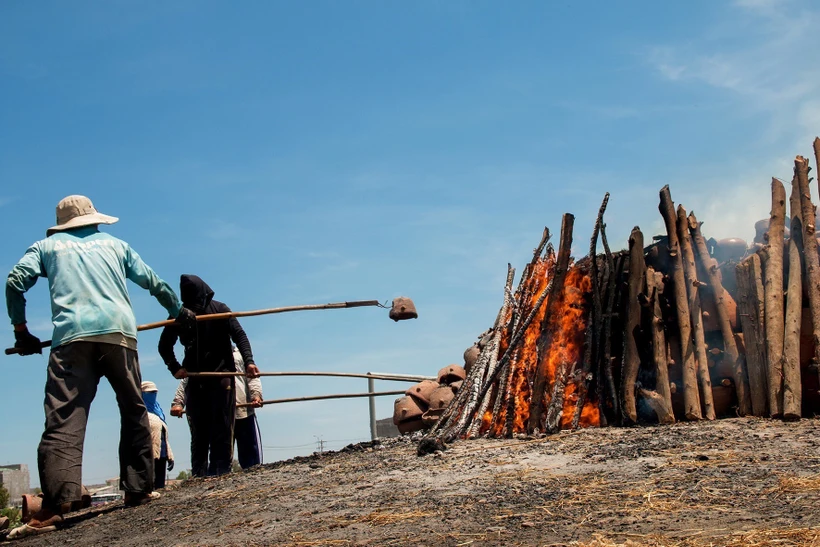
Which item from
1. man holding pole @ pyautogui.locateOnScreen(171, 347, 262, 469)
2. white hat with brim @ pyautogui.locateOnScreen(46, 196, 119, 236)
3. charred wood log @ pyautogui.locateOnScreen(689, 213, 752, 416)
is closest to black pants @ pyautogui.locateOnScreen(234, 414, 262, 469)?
man holding pole @ pyautogui.locateOnScreen(171, 347, 262, 469)

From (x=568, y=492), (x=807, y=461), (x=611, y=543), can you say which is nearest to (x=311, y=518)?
(x=568, y=492)

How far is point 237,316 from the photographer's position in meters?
7.72

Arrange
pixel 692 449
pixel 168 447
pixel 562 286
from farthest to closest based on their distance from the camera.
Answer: pixel 168 447, pixel 562 286, pixel 692 449

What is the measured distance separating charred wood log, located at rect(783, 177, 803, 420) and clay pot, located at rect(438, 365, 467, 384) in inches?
156

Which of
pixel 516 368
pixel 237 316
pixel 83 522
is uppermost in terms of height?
pixel 237 316

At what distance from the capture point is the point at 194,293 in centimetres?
820

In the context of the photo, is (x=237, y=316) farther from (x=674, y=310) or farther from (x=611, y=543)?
(x=611, y=543)

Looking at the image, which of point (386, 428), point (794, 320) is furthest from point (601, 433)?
point (386, 428)

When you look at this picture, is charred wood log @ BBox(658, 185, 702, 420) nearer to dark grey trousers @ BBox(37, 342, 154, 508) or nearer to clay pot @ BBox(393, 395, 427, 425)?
clay pot @ BBox(393, 395, 427, 425)

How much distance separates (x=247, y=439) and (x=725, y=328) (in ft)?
16.3

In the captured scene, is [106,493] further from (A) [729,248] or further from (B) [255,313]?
(A) [729,248]

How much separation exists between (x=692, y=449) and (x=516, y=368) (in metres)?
2.37

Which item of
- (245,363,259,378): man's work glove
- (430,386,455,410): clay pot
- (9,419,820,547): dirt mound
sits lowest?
(9,419,820,547): dirt mound

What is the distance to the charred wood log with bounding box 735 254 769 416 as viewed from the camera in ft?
23.9
